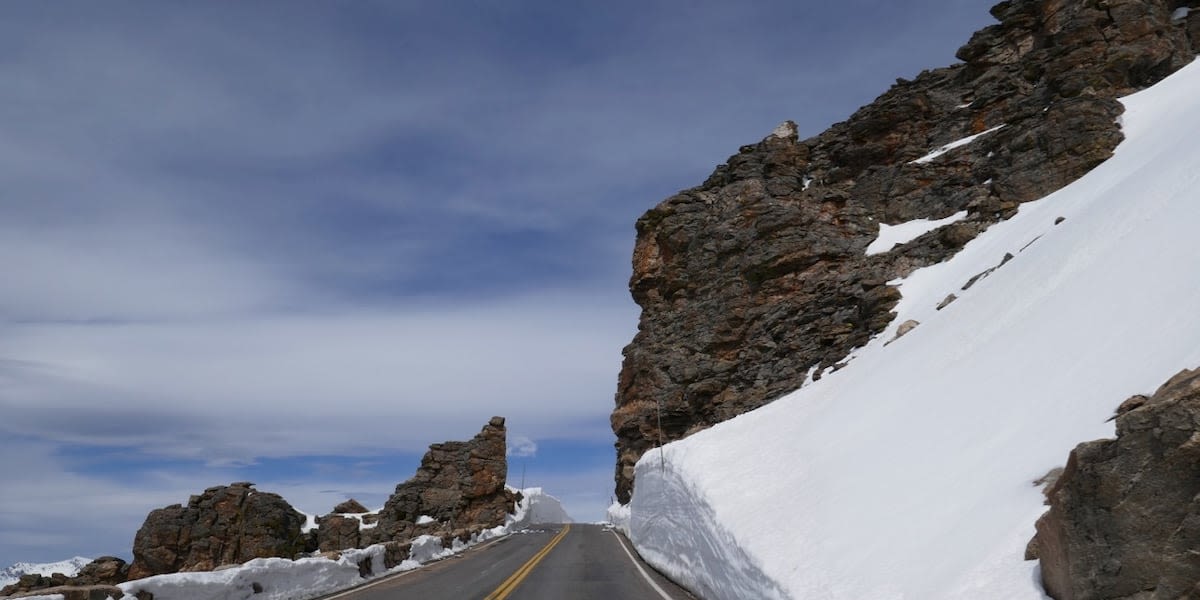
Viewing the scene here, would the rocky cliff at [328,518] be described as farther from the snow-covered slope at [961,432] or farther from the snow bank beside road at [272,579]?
the snow-covered slope at [961,432]

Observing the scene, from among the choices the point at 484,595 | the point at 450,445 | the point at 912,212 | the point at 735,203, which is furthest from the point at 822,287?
the point at 450,445

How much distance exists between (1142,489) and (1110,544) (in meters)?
0.49

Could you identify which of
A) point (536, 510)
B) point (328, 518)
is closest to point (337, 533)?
→ point (328, 518)

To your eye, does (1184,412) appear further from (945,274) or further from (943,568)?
(945,274)

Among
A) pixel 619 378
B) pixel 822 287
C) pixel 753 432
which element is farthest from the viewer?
pixel 619 378

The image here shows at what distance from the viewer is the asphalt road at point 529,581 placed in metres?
13.9

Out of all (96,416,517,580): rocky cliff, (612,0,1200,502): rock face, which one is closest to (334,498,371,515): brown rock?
(96,416,517,580): rocky cliff

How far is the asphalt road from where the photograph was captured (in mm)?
13922

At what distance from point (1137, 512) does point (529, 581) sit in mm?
13957

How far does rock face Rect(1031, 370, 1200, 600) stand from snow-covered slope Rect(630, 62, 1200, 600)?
2.04ft

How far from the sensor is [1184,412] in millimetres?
4770

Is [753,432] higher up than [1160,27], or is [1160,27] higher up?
[1160,27]

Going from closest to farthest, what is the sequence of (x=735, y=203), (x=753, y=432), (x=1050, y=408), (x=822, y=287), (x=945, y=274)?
(x=1050, y=408)
(x=753, y=432)
(x=945, y=274)
(x=822, y=287)
(x=735, y=203)

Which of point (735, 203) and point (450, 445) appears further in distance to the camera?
point (450, 445)
